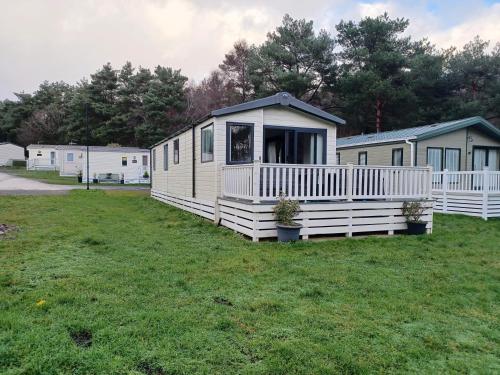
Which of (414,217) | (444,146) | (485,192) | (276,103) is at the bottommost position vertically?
(414,217)

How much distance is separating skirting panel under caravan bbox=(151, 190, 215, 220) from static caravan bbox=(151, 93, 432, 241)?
0.03m

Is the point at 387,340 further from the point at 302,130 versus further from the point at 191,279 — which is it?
the point at 302,130

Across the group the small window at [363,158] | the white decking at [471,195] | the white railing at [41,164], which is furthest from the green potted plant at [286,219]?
the white railing at [41,164]

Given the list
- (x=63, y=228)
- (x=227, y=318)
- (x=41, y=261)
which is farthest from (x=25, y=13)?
(x=227, y=318)

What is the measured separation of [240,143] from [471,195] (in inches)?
289

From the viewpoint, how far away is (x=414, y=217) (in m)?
7.67

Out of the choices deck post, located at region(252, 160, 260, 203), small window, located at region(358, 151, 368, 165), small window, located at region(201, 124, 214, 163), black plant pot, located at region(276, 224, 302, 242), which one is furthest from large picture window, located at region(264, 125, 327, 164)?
small window, located at region(358, 151, 368, 165)

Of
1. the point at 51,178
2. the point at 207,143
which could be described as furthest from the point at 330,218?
the point at 51,178

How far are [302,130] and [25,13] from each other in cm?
1093

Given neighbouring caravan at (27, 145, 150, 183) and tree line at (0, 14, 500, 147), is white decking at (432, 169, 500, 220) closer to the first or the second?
tree line at (0, 14, 500, 147)

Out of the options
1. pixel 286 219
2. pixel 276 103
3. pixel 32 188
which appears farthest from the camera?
pixel 32 188

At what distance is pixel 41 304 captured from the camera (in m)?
3.35

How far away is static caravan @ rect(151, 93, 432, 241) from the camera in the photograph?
6.97 m

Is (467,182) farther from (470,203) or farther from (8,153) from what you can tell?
(8,153)
